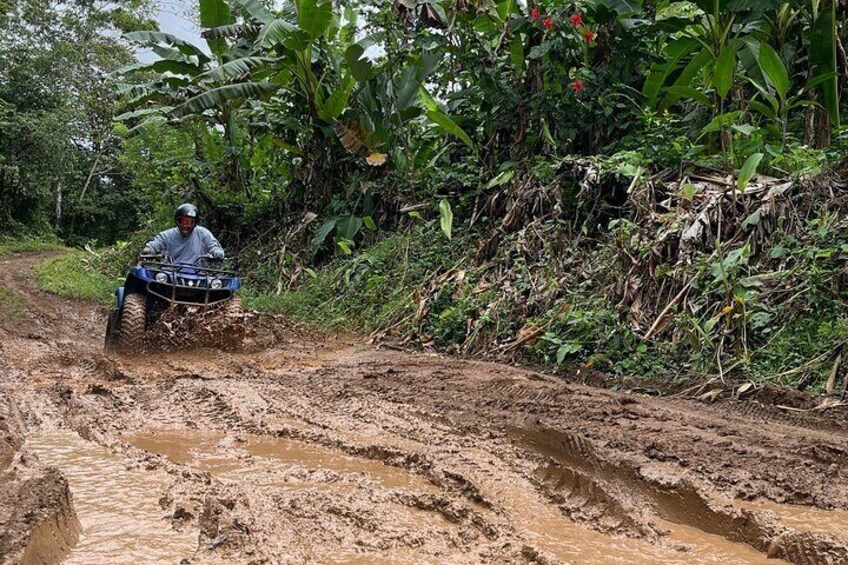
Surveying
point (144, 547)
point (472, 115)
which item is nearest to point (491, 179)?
point (472, 115)

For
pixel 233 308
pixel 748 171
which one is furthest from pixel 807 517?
pixel 233 308

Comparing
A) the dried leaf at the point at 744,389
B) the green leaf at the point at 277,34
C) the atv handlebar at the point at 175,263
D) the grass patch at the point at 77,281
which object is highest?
the green leaf at the point at 277,34

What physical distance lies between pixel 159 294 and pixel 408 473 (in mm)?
5002

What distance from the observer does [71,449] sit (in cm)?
349

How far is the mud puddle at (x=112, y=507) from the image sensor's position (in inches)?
88.2

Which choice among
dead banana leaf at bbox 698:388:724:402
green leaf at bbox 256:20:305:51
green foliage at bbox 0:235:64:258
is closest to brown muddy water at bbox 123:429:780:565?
dead banana leaf at bbox 698:388:724:402

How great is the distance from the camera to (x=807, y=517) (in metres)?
2.70

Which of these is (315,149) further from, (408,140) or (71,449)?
(71,449)

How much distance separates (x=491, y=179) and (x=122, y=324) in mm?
5017

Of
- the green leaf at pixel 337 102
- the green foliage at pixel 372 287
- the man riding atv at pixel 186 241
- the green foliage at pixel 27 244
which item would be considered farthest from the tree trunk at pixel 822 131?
the green foliage at pixel 27 244

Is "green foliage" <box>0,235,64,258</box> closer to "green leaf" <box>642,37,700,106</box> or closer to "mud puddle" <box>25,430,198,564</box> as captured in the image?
"green leaf" <box>642,37,700,106</box>

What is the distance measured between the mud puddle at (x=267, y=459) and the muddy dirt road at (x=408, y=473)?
0.02 meters

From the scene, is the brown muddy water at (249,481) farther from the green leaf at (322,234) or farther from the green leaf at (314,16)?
the green leaf at (314,16)

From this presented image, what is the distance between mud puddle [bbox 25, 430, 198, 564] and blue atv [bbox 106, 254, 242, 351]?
3.48 meters
